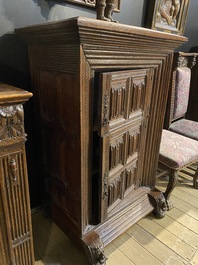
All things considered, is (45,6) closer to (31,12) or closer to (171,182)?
(31,12)

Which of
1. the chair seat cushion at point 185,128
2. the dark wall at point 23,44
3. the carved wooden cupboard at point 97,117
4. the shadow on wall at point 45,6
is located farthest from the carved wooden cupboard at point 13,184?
the chair seat cushion at point 185,128

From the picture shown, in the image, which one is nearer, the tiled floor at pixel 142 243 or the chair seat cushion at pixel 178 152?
the tiled floor at pixel 142 243

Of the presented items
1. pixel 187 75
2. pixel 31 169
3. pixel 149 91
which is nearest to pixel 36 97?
pixel 31 169

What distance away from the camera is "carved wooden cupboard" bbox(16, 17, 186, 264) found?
0.86 meters

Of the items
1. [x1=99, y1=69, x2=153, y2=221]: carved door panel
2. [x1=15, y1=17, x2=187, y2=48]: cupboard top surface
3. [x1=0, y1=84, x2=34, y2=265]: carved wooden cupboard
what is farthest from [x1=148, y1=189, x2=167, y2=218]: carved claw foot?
[x1=15, y1=17, x2=187, y2=48]: cupboard top surface

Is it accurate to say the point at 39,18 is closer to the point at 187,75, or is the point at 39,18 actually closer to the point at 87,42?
the point at 87,42

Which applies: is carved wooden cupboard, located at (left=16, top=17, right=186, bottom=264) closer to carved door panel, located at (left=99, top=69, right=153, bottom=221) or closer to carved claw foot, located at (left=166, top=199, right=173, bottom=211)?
carved door panel, located at (left=99, top=69, right=153, bottom=221)

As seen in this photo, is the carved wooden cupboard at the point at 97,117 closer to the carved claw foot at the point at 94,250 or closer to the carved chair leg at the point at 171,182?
the carved claw foot at the point at 94,250

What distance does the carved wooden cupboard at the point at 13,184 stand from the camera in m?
0.73

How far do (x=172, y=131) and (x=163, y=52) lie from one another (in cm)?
101

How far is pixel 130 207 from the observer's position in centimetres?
137

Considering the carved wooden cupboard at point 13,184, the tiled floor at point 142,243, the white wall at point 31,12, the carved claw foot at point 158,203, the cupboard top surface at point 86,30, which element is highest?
the white wall at point 31,12

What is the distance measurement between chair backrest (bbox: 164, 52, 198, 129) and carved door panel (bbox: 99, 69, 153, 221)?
743mm

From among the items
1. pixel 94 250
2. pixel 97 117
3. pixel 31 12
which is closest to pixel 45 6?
pixel 31 12
